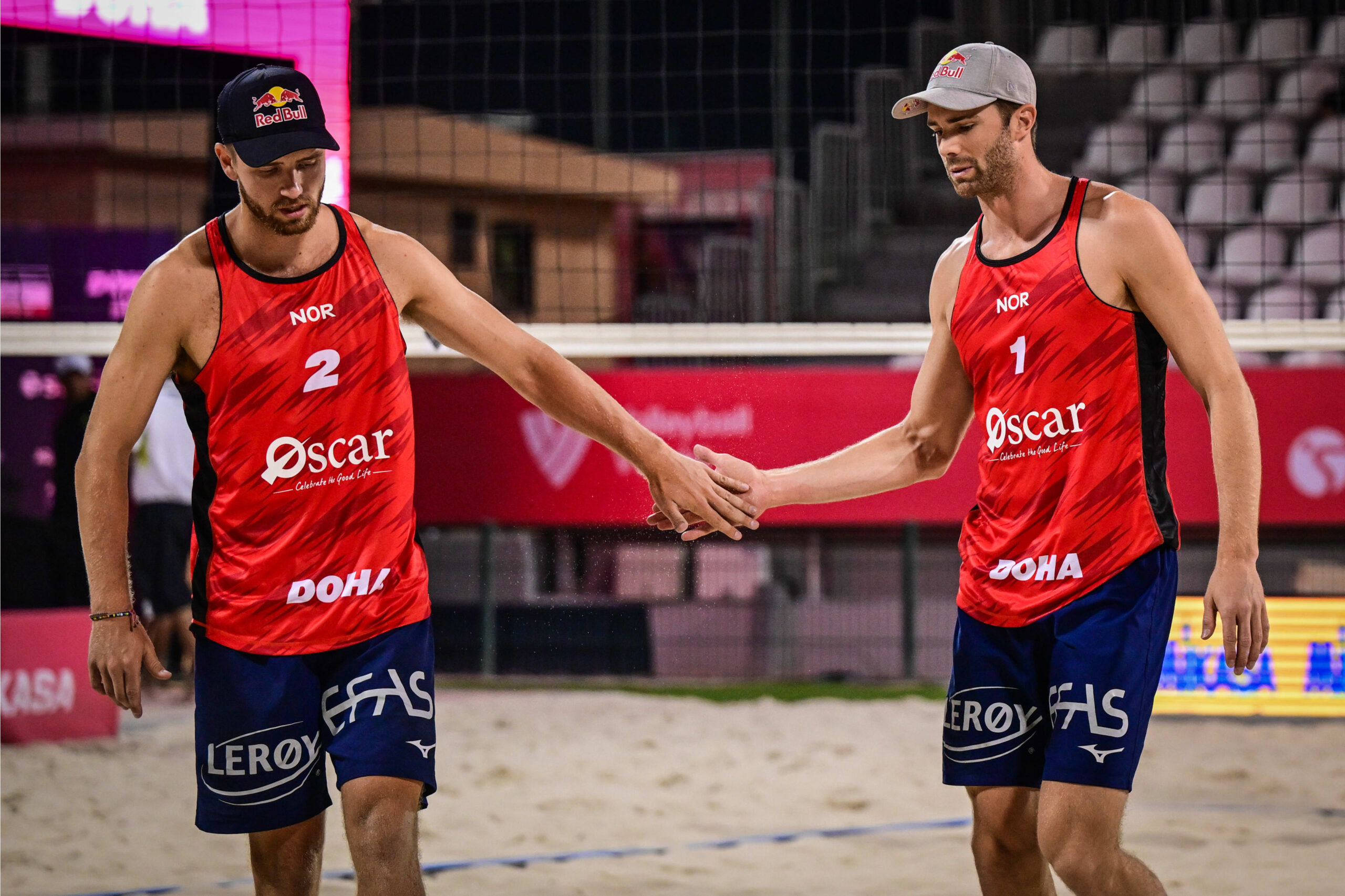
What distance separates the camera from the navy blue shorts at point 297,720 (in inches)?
114

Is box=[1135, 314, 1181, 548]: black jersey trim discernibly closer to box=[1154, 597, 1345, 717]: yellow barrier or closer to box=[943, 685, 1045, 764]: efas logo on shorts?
box=[943, 685, 1045, 764]: efas logo on shorts

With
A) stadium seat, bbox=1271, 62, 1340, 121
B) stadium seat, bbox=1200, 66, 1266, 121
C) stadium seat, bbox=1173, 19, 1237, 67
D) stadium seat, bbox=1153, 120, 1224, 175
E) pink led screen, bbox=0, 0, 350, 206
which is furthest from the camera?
stadium seat, bbox=1173, 19, 1237, 67

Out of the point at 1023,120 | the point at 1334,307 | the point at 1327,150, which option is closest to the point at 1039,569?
the point at 1023,120

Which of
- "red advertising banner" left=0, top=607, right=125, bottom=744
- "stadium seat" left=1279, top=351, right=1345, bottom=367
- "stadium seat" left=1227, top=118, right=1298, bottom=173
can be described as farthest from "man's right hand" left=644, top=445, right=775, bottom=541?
"stadium seat" left=1227, top=118, right=1298, bottom=173

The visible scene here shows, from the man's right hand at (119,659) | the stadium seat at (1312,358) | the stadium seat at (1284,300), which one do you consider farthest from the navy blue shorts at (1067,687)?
the stadium seat at (1284,300)

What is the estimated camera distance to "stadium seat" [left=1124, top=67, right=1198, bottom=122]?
11109 mm

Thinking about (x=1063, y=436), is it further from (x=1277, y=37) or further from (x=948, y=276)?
(x=1277, y=37)

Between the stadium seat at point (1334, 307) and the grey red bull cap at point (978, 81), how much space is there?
7.07m

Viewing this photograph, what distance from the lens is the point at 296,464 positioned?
293cm

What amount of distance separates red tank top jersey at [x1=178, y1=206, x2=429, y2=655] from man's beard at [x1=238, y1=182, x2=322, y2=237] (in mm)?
93

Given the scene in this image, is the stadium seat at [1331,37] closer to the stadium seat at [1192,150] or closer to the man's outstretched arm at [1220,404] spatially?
the stadium seat at [1192,150]

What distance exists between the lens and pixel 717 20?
13.0 m

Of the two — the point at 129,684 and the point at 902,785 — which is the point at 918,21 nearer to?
the point at 902,785

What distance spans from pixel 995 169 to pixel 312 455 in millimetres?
1589
